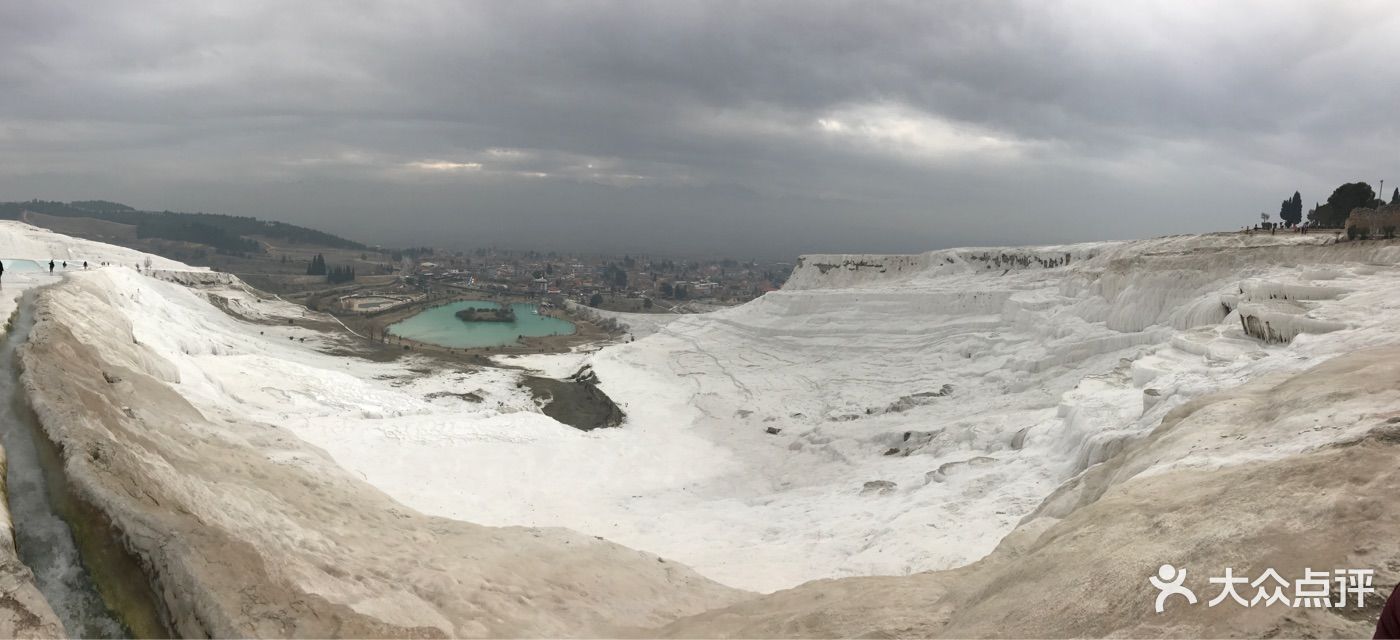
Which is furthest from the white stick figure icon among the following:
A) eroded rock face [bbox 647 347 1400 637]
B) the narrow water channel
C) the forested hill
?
the forested hill

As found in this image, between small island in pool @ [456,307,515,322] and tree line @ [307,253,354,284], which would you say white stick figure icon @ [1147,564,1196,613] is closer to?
small island in pool @ [456,307,515,322]

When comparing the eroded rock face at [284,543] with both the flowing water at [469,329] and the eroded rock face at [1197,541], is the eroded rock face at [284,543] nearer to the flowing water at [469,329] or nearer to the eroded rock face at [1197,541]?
the eroded rock face at [1197,541]

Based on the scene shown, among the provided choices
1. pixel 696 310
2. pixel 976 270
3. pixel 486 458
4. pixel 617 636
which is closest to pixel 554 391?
pixel 486 458

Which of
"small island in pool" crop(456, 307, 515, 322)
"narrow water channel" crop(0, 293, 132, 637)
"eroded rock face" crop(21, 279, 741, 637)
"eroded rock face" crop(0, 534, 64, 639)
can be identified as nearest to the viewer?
"eroded rock face" crop(0, 534, 64, 639)

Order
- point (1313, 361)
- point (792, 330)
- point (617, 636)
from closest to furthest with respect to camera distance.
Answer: point (617, 636), point (1313, 361), point (792, 330)

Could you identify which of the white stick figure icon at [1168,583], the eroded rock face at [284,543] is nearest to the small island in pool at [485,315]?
the eroded rock face at [284,543]

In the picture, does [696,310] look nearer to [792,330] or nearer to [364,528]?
[792,330]

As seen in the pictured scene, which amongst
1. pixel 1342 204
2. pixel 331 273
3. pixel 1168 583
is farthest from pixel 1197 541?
pixel 331 273
